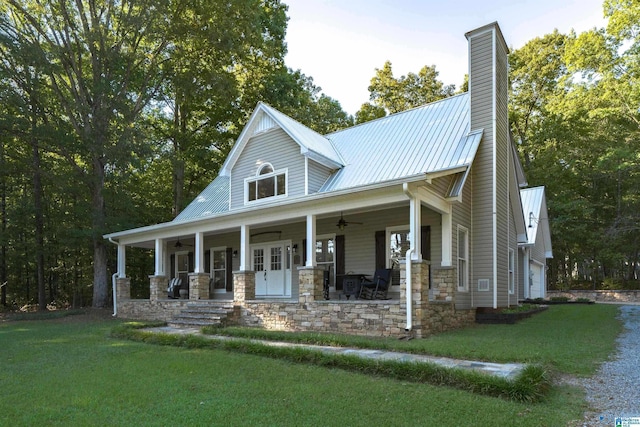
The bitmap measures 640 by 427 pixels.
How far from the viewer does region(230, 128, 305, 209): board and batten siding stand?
492 inches

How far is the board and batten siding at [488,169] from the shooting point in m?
11.0

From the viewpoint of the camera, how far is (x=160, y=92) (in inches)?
795

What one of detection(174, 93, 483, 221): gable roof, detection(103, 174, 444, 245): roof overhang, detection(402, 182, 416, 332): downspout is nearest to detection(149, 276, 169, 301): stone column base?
detection(103, 174, 444, 245): roof overhang

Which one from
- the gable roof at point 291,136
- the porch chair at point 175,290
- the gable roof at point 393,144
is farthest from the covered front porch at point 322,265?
the gable roof at point 291,136

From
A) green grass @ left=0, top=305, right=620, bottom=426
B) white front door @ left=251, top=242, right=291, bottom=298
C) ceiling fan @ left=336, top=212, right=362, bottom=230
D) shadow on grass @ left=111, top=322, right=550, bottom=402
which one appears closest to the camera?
green grass @ left=0, top=305, right=620, bottom=426

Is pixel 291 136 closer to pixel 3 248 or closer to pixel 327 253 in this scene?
pixel 327 253

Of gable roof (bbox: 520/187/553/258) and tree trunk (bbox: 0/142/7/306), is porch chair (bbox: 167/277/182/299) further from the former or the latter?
gable roof (bbox: 520/187/553/258)

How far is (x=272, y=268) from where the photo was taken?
1403cm

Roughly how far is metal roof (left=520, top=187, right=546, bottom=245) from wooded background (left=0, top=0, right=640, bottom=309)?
284 centimetres

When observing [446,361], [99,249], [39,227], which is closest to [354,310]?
[446,361]

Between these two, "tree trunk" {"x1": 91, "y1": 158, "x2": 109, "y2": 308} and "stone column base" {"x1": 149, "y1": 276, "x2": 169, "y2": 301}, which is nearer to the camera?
"stone column base" {"x1": 149, "y1": 276, "x2": 169, "y2": 301}

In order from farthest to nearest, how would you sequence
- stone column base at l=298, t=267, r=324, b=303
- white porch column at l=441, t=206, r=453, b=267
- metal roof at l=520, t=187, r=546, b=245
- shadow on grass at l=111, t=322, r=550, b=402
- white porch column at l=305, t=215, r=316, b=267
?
1. metal roof at l=520, t=187, r=546, b=245
2. white porch column at l=305, t=215, r=316, b=267
3. stone column base at l=298, t=267, r=324, b=303
4. white porch column at l=441, t=206, r=453, b=267
5. shadow on grass at l=111, t=322, r=550, b=402

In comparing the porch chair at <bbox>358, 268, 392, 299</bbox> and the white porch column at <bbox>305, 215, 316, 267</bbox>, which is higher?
the white porch column at <bbox>305, 215, 316, 267</bbox>

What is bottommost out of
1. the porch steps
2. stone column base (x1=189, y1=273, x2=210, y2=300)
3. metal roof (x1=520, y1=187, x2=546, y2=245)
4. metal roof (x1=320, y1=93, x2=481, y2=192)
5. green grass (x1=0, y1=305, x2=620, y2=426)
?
the porch steps
